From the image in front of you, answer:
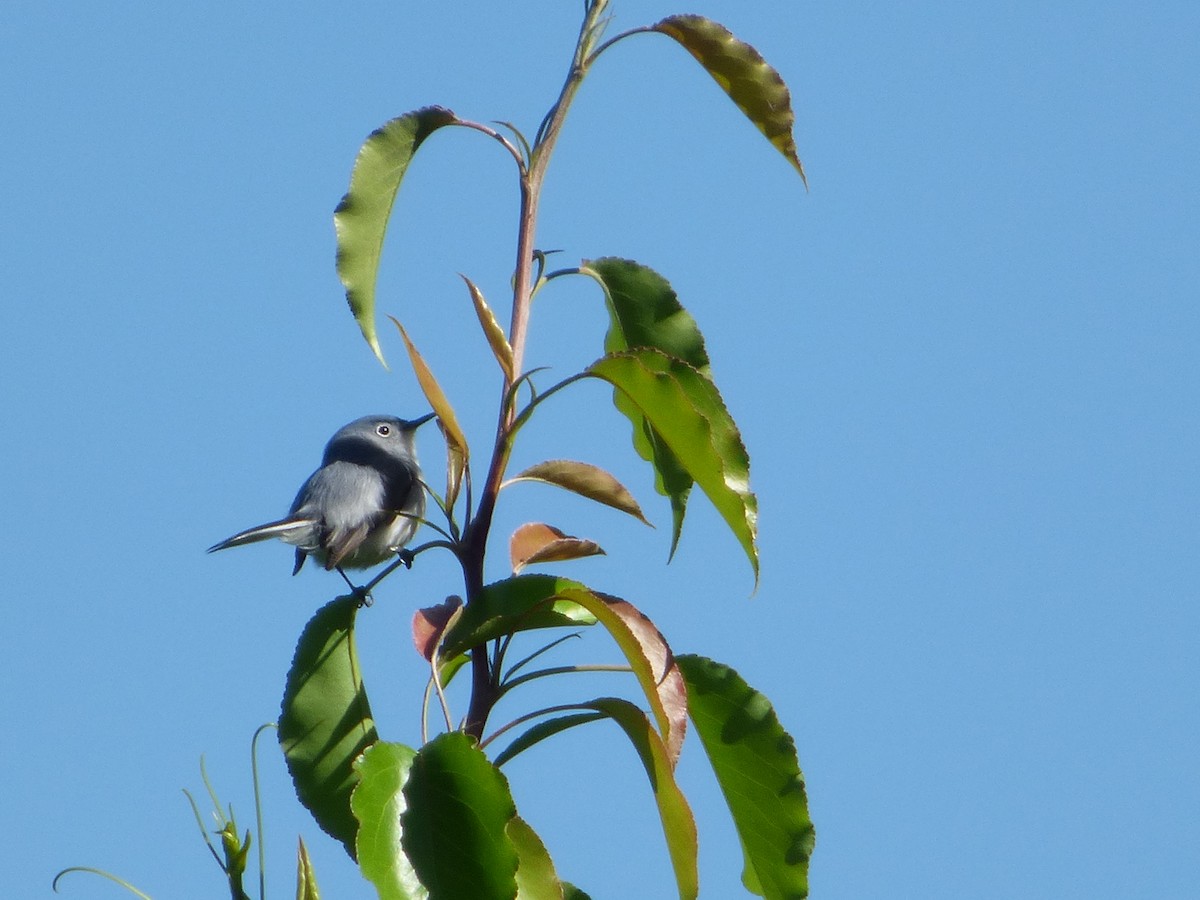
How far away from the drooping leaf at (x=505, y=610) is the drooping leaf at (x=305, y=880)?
0.35 m

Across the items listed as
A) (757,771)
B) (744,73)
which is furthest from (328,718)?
(744,73)

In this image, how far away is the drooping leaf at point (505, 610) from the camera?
2004 mm

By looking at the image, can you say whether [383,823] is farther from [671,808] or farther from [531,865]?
[671,808]

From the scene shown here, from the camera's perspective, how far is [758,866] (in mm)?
2213

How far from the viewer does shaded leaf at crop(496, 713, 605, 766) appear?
A: 6.93 ft

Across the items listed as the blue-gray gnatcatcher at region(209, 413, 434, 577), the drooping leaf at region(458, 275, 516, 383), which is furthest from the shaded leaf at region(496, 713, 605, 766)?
the blue-gray gnatcatcher at region(209, 413, 434, 577)

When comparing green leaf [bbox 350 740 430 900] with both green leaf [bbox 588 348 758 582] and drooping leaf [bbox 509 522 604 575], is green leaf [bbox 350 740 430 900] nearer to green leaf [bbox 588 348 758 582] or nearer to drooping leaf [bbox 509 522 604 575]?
drooping leaf [bbox 509 522 604 575]

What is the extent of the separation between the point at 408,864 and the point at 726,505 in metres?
0.67

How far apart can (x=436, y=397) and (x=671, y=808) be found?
715mm

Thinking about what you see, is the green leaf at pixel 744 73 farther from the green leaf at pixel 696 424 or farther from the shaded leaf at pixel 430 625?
the shaded leaf at pixel 430 625

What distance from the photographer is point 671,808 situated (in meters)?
2.01

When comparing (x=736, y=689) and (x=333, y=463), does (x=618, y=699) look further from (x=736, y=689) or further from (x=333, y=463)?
(x=333, y=463)

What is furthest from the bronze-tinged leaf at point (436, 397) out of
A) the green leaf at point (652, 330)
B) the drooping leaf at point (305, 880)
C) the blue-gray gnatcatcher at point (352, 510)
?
the blue-gray gnatcatcher at point (352, 510)

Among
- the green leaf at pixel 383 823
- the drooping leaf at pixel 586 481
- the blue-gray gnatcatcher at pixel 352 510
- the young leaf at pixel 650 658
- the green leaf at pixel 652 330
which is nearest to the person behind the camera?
the green leaf at pixel 383 823
